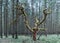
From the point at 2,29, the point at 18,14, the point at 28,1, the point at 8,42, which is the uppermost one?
the point at 28,1

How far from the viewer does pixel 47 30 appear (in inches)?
158

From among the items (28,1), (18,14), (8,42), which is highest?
(28,1)

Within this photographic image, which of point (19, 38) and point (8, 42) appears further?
point (19, 38)

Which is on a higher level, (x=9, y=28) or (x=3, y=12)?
(x=3, y=12)

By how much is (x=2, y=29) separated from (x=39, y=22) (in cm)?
94

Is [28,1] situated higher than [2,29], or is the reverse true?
[28,1]

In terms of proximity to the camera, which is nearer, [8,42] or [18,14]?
[8,42]

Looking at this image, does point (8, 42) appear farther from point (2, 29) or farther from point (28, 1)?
point (28, 1)

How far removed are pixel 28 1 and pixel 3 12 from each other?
68cm

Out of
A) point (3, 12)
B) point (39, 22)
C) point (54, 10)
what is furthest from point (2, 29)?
point (54, 10)

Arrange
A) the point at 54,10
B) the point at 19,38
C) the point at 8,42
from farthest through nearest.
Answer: the point at 54,10 < the point at 19,38 < the point at 8,42

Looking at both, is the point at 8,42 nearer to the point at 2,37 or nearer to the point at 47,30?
the point at 2,37

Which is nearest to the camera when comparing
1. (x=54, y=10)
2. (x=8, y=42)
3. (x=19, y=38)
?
(x=8, y=42)

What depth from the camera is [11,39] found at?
11.7 feet
